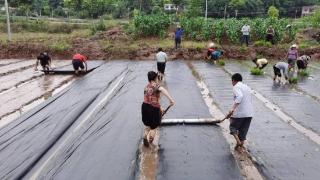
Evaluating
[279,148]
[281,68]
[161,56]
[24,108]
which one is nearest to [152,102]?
[279,148]

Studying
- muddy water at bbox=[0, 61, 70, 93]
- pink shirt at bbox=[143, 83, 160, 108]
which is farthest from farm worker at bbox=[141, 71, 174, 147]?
muddy water at bbox=[0, 61, 70, 93]

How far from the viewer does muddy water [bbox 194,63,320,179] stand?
7.60m

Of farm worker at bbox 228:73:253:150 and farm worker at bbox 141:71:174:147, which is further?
farm worker at bbox 141:71:174:147

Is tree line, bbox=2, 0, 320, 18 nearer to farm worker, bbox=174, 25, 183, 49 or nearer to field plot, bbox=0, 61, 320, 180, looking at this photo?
farm worker, bbox=174, 25, 183, 49

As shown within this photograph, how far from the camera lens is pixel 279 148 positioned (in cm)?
892

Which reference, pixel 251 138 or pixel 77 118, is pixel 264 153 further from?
pixel 77 118

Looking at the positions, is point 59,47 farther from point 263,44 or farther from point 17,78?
point 263,44

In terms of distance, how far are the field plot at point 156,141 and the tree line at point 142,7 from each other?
4436 centimetres

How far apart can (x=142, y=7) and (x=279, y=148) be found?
65043mm

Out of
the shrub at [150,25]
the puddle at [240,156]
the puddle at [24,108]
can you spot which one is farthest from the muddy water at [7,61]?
the puddle at [240,156]

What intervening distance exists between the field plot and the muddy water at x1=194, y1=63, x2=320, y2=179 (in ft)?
0.06

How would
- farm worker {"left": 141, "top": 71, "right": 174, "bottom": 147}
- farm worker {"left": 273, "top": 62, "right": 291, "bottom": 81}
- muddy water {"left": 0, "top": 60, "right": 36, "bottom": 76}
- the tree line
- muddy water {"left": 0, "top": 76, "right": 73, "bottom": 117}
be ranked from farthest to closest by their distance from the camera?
the tree line → muddy water {"left": 0, "top": 60, "right": 36, "bottom": 76} → farm worker {"left": 273, "top": 62, "right": 291, "bottom": 81} → muddy water {"left": 0, "top": 76, "right": 73, "bottom": 117} → farm worker {"left": 141, "top": 71, "right": 174, "bottom": 147}

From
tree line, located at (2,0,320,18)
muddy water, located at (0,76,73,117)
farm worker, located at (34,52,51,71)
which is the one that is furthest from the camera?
tree line, located at (2,0,320,18)

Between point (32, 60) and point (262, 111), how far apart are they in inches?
787
